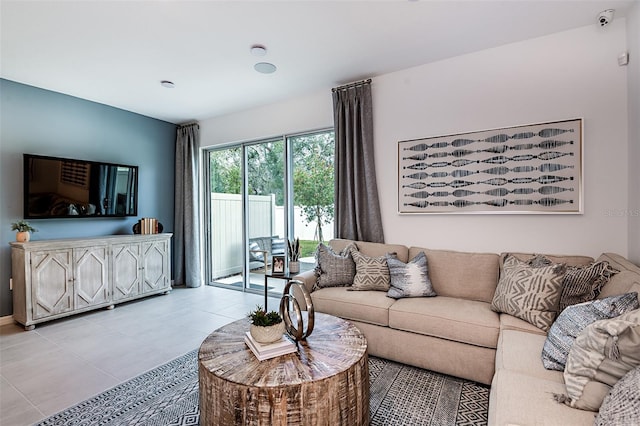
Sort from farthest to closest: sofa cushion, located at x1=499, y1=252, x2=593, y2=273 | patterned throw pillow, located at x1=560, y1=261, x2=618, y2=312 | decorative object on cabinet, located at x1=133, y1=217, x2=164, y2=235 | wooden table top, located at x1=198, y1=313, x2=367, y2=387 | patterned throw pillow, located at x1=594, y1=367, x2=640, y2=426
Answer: decorative object on cabinet, located at x1=133, y1=217, x2=164, y2=235
sofa cushion, located at x1=499, y1=252, x2=593, y2=273
patterned throw pillow, located at x1=560, y1=261, x2=618, y2=312
wooden table top, located at x1=198, y1=313, x2=367, y2=387
patterned throw pillow, located at x1=594, y1=367, x2=640, y2=426

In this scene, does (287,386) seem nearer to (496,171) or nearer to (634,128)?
(496,171)

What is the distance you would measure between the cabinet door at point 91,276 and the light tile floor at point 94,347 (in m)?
0.20

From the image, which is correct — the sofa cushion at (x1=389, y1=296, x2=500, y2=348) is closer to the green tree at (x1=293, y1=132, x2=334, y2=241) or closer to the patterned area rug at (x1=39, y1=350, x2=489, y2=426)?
the patterned area rug at (x1=39, y1=350, x2=489, y2=426)

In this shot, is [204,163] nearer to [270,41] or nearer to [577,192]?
[270,41]

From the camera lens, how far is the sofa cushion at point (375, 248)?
124 inches

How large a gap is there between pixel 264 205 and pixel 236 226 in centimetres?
68

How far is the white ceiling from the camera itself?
2.30 meters

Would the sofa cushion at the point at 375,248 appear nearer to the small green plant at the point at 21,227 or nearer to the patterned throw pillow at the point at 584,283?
the patterned throw pillow at the point at 584,283

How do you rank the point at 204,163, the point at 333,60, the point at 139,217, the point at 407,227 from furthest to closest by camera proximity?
1. the point at 204,163
2. the point at 139,217
3. the point at 407,227
4. the point at 333,60

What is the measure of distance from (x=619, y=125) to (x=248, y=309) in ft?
13.3

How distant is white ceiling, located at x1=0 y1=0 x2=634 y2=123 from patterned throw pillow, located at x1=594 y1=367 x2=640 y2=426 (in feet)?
7.98

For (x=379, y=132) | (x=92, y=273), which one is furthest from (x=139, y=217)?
(x=379, y=132)

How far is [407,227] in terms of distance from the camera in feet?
10.9

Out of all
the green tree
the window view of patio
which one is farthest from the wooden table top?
the green tree
